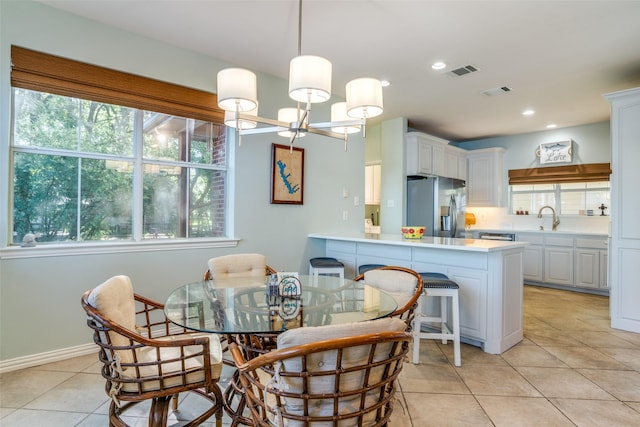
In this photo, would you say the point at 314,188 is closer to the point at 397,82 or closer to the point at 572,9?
the point at 397,82

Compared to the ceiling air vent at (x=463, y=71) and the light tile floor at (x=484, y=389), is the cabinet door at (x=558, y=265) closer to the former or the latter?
the light tile floor at (x=484, y=389)

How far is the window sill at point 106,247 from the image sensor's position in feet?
7.95

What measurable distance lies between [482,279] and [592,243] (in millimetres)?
3432

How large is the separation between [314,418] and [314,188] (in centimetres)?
316

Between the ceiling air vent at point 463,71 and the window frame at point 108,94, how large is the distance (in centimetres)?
238

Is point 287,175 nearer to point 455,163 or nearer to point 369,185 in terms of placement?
point 369,185

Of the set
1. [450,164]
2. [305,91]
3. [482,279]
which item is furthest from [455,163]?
[305,91]

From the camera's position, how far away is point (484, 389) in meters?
2.20

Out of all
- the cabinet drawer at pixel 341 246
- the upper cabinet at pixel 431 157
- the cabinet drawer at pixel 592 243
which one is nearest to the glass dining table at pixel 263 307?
the cabinet drawer at pixel 341 246

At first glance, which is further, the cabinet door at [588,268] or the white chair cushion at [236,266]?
the cabinet door at [588,268]

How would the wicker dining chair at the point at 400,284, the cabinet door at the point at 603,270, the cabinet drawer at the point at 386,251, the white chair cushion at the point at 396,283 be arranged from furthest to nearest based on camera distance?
the cabinet door at the point at 603,270 < the cabinet drawer at the point at 386,251 < the white chair cushion at the point at 396,283 < the wicker dining chair at the point at 400,284

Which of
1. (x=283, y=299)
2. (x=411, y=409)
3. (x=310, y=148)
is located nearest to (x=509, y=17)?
(x=310, y=148)

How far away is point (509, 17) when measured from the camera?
2.54m

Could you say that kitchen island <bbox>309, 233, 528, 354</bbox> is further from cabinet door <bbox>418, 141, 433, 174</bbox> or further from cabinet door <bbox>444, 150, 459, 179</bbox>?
cabinet door <bbox>444, 150, 459, 179</bbox>
